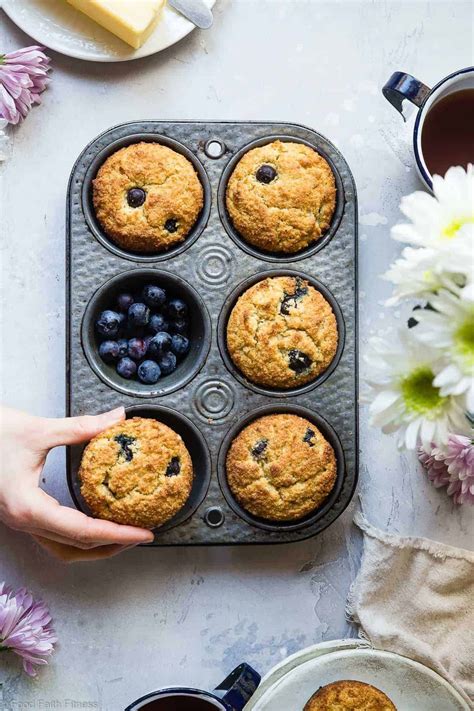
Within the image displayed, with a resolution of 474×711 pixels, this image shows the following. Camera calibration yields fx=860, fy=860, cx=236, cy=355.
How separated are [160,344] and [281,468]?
1.47 ft

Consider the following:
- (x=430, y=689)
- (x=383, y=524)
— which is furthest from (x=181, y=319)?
(x=430, y=689)

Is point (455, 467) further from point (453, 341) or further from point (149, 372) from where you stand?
point (453, 341)

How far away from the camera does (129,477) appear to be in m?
Answer: 2.12

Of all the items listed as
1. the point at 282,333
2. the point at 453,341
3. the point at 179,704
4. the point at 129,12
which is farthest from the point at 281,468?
the point at 129,12

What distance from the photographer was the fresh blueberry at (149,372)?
2.24 metres

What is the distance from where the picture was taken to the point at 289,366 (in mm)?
2197

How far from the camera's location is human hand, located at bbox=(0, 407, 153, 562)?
6.76 ft

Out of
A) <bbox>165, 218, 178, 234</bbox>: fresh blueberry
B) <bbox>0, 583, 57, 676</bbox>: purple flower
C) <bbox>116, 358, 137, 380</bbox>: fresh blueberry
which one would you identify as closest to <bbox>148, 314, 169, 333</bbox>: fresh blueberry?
<bbox>116, 358, 137, 380</bbox>: fresh blueberry

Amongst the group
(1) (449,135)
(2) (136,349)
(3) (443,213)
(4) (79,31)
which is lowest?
(2) (136,349)

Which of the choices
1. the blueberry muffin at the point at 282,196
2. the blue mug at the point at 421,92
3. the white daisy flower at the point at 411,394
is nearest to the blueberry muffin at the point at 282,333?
the blueberry muffin at the point at 282,196

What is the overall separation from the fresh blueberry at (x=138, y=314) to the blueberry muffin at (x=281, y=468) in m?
0.39

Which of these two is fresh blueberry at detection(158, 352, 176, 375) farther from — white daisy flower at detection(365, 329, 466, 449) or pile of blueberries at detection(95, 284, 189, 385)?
white daisy flower at detection(365, 329, 466, 449)

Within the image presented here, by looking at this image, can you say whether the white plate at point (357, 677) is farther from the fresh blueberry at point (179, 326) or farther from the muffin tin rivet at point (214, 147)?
the muffin tin rivet at point (214, 147)

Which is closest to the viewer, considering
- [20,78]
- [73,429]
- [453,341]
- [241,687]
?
[453,341]
